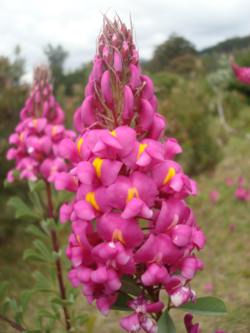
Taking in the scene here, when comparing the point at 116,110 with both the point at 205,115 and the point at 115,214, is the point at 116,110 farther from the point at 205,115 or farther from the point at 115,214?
the point at 205,115

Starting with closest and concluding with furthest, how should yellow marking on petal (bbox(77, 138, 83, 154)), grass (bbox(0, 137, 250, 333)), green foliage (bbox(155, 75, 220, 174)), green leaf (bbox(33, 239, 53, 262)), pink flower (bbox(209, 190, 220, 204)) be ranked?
1. yellow marking on petal (bbox(77, 138, 83, 154))
2. green leaf (bbox(33, 239, 53, 262))
3. grass (bbox(0, 137, 250, 333))
4. pink flower (bbox(209, 190, 220, 204))
5. green foliage (bbox(155, 75, 220, 174))

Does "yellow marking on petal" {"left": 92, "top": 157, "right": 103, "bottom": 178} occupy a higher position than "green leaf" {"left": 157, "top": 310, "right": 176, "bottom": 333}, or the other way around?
"yellow marking on petal" {"left": 92, "top": 157, "right": 103, "bottom": 178}

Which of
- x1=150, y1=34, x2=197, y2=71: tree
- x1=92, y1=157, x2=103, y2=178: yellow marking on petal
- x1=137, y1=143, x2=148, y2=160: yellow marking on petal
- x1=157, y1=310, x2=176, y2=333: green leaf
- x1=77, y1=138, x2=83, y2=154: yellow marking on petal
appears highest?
x1=150, y1=34, x2=197, y2=71: tree

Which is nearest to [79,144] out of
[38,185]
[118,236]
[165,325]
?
[118,236]

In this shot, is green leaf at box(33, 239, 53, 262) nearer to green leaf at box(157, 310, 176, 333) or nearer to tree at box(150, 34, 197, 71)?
green leaf at box(157, 310, 176, 333)

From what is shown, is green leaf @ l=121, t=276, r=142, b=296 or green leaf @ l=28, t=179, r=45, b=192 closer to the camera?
green leaf @ l=121, t=276, r=142, b=296

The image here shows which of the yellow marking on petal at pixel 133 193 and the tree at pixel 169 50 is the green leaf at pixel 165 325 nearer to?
the yellow marking on petal at pixel 133 193

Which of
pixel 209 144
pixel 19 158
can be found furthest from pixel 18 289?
pixel 209 144

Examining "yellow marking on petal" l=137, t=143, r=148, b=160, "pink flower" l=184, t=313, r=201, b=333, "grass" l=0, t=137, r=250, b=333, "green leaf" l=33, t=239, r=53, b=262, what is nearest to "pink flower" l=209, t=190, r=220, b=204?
"grass" l=0, t=137, r=250, b=333
